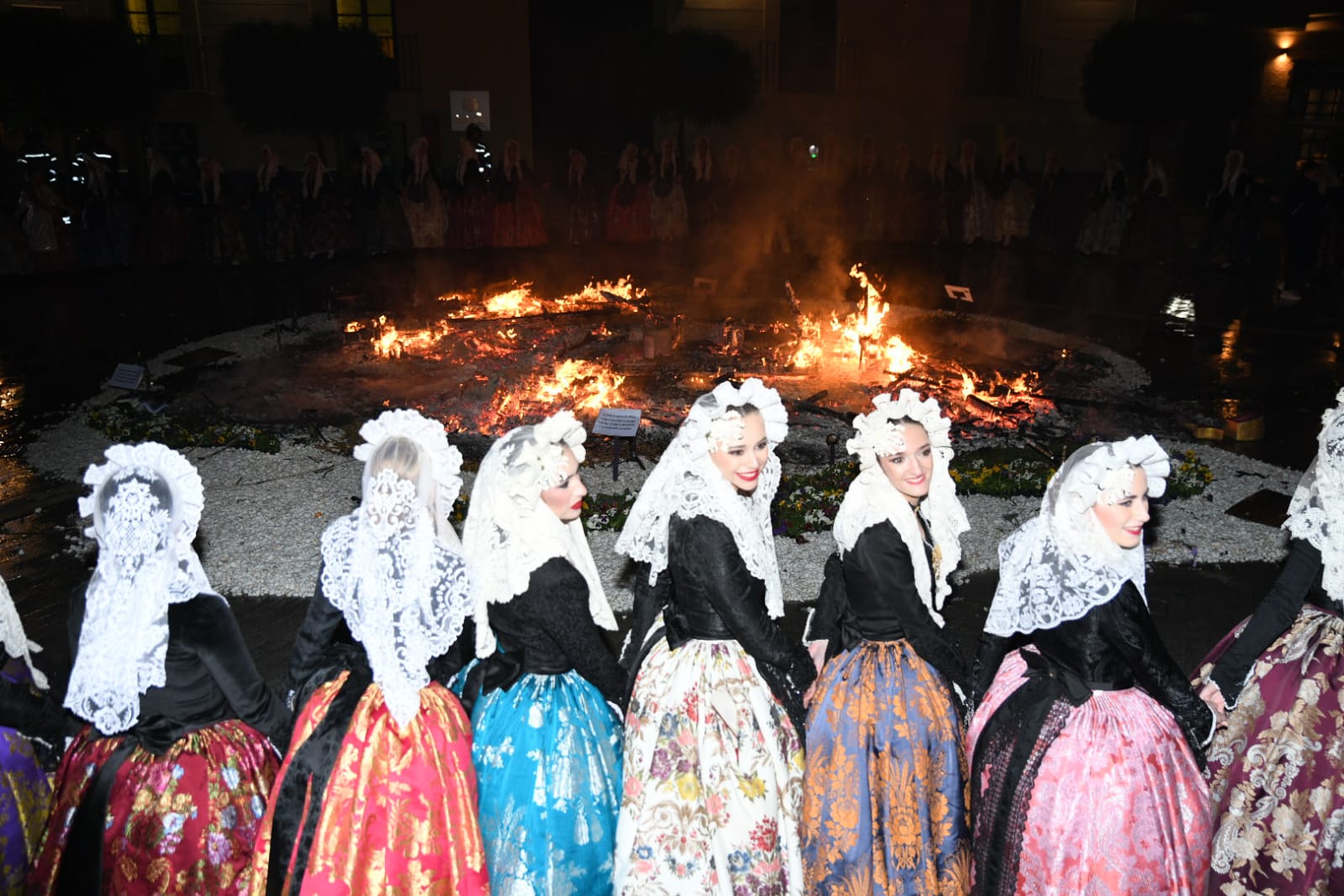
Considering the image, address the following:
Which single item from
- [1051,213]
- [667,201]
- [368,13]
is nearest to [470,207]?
[667,201]

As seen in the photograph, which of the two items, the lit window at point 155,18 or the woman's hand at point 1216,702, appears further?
the lit window at point 155,18

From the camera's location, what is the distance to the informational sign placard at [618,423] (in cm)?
728

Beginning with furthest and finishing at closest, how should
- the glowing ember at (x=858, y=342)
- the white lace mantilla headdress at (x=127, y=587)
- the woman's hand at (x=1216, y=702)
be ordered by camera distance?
the glowing ember at (x=858, y=342), the woman's hand at (x=1216, y=702), the white lace mantilla headdress at (x=127, y=587)

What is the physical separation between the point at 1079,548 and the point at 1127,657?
0.38m

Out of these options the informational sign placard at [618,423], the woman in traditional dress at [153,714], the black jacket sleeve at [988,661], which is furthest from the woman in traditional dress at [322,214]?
the black jacket sleeve at [988,661]

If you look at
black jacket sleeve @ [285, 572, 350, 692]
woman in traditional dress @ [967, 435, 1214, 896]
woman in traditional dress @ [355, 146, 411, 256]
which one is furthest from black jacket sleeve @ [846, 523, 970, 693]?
woman in traditional dress @ [355, 146, 411, 256]

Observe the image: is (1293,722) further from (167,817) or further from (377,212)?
(377,212)

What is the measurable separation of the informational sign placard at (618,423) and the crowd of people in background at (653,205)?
12.7m

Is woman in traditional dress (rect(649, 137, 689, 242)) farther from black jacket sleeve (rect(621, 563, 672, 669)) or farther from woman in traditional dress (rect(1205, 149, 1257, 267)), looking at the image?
black jacket sleeve (rect(621, 563, 672, 669))

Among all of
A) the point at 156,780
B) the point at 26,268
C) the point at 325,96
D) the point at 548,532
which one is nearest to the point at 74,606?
the point at 156,780

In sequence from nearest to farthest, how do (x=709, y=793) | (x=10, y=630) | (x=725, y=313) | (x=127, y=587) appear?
(x=127, y=587) → (x=709, y=793) → (x=10, y=630) → (x=725, y=313)

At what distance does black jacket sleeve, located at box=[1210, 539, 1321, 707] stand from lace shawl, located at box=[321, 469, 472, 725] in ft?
9.10

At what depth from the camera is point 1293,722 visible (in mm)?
3562

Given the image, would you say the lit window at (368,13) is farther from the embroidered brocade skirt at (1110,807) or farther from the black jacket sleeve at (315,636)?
the embroidered brocade skirt at (1110,807)
